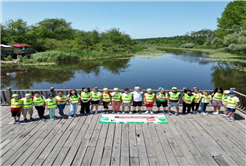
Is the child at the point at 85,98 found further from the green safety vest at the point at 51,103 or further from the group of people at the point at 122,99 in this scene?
the green safety vest at the point at 51,103

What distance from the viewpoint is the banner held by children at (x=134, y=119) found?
5.80 meters

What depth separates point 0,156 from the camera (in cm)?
405

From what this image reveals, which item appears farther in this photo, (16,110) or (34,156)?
(16,110)

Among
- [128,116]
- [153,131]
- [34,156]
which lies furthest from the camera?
[128,116]

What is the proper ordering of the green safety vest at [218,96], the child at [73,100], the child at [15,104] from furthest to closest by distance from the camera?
the green safety vest at [218,96]
the child at [73,100]
the child at [15,104]

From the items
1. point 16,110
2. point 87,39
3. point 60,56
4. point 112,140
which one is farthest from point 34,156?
point 87,39

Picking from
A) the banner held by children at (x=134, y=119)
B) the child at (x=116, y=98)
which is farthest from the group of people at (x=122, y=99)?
the banner held by children at (x=134, y=119)

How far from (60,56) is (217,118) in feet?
105

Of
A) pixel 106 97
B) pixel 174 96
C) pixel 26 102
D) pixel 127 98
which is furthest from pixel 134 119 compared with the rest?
pixel 26 102

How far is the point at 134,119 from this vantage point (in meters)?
5.95

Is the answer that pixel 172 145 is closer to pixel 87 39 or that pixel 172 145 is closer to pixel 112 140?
pixel 112 140

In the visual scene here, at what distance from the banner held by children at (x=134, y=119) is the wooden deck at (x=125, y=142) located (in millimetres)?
262

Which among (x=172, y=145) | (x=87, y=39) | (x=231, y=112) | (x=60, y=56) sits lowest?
(x=172, y=145)

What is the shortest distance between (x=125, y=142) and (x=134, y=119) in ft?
4.86
